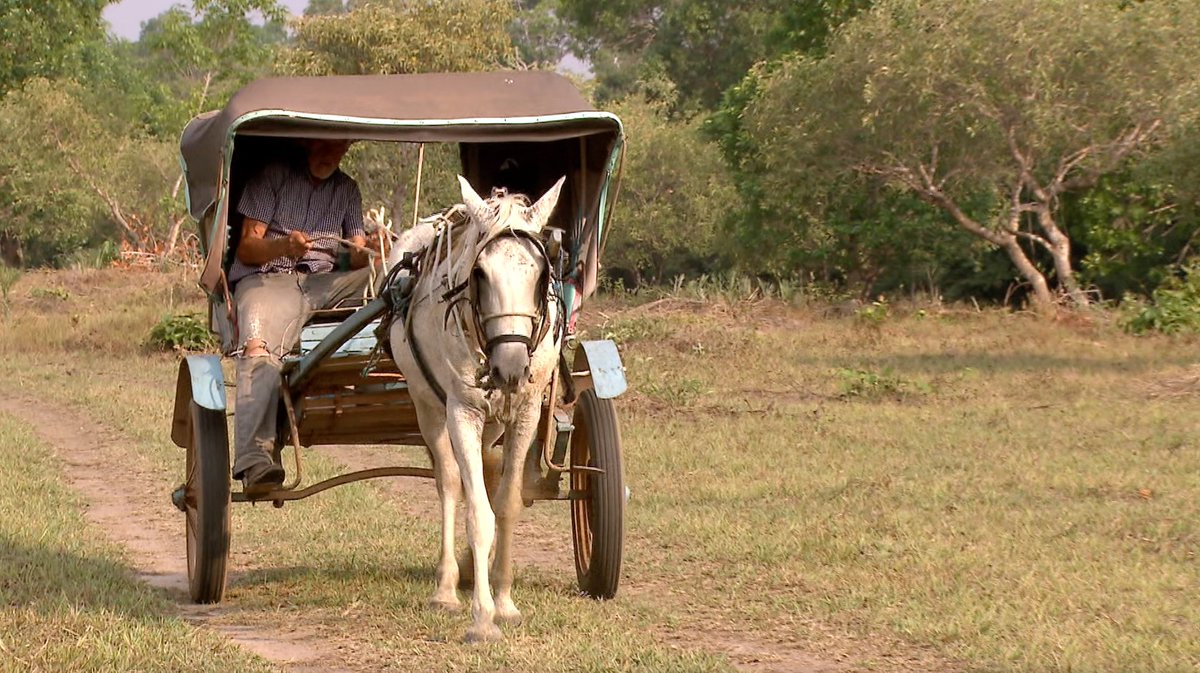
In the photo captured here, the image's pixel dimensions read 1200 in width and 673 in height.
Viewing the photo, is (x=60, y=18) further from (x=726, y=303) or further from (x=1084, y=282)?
(x=1084, y=282)

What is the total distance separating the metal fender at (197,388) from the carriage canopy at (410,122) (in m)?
0.37

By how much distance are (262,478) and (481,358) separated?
1403 mm

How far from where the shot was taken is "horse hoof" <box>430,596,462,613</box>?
6.61 m

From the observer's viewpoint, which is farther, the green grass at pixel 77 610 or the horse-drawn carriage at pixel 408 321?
the horse-drawn carriage at pixel 408 321

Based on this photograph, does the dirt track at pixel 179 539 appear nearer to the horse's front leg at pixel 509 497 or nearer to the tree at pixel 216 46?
the horse's front leg at pixel 509 497

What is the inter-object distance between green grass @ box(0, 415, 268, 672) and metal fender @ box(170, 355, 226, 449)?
2.59 feet

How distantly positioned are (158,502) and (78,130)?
2848 cm

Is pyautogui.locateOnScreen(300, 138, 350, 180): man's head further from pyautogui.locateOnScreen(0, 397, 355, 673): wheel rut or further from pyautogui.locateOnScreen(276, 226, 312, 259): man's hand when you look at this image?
pyautogui.locateOnScreen(0, 397, 355, 673): wheel rut

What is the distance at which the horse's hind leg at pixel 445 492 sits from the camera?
21.8ft

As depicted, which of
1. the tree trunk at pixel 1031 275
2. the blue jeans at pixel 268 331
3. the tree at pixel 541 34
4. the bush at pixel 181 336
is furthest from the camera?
the tree at pixel 541 34

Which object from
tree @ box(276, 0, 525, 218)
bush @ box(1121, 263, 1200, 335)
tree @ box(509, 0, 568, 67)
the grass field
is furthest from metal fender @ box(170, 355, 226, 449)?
tree @ box(509, 0, 568, 67)

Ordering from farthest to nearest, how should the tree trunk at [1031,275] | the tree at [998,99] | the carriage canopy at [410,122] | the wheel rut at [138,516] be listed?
1. the tree trunk at [1031,275]
2. the tree at [998,99]
3. the carriage canopy at [410,122]
4. the wheel rut at [138,516]

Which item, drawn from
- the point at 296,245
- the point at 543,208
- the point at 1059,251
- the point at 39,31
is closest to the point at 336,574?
the point at 296,245

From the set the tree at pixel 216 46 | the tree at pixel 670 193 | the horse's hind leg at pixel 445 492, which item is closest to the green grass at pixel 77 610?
the horse's hind leg at pixel 445 492
